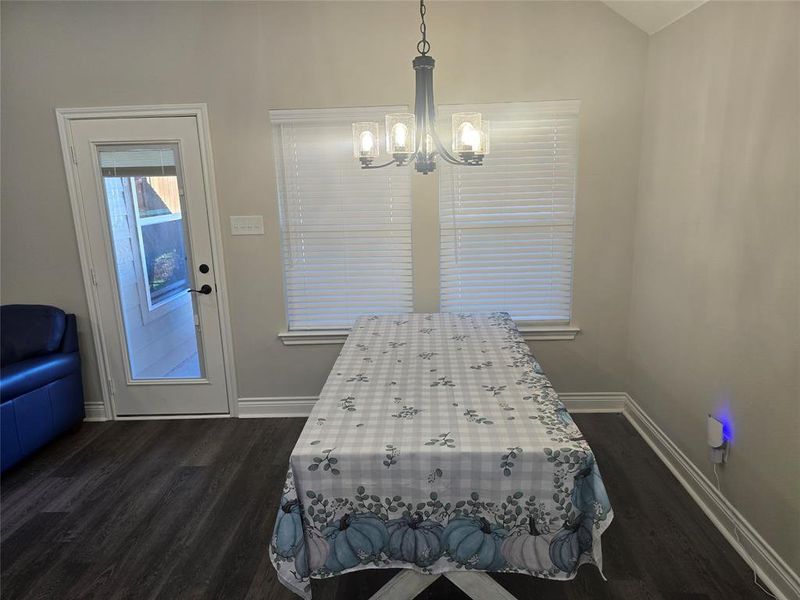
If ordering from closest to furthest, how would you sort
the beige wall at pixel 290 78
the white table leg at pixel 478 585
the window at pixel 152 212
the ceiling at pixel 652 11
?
the white table leg at pixel 478 585 → the ceiling at pixel 652 11 → the beige wall at pixel 290 78 → the window at pixel 152 212

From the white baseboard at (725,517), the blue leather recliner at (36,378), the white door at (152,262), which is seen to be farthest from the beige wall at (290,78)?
the white baseboard at (725,517)

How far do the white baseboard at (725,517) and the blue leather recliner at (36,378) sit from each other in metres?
3.53

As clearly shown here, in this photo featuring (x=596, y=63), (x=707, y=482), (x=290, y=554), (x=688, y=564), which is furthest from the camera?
(x=596, y=63)

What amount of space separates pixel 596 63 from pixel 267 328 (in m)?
2.56

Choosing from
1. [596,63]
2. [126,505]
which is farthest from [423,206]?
[126,505]

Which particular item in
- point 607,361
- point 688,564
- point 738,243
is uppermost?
point 738,243

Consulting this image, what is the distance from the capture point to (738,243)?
6.98ft

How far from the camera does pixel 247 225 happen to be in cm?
321

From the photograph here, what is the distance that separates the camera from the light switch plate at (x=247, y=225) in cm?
320

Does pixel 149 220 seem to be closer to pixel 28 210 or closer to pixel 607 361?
pixel 28 210

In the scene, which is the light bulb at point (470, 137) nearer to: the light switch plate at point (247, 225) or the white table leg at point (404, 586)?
the white table leg at point (404, 586)

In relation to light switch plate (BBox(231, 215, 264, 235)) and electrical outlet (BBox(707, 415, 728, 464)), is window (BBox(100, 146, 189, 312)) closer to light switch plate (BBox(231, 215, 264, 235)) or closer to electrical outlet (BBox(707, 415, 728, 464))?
light switch plate (BBox(231, 215, 264, 235))

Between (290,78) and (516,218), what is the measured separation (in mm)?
1587

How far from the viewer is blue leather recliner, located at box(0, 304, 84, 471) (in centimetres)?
279
